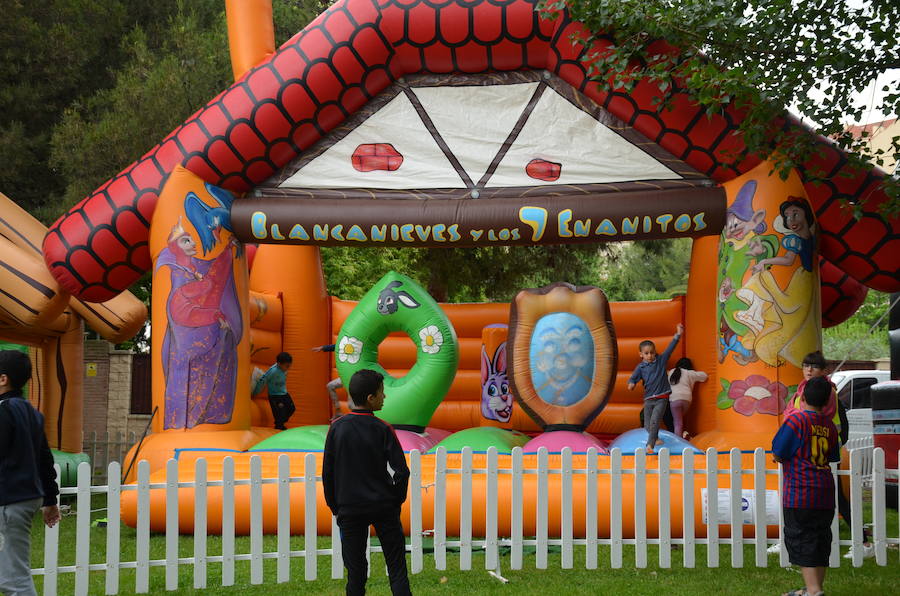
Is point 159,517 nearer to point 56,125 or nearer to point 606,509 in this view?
point 606,509

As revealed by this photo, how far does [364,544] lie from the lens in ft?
14.5

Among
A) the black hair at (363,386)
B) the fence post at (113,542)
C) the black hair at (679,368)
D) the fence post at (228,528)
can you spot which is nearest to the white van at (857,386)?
the black hair at (679,368)

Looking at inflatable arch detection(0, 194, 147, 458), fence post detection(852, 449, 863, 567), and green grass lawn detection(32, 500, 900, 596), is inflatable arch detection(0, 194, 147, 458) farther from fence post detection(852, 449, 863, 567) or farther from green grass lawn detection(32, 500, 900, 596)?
fence post detection(852, 449, 863, 567)

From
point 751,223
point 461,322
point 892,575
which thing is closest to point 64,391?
point 461,322

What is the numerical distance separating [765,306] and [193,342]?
183 inches

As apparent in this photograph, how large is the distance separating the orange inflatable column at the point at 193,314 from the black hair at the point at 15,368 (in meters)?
4.24

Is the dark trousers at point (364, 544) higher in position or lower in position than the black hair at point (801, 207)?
Result: lower

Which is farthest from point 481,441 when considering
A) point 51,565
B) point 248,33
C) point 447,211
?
point 248,33

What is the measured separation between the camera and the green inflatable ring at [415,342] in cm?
855

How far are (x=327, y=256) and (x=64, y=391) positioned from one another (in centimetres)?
837

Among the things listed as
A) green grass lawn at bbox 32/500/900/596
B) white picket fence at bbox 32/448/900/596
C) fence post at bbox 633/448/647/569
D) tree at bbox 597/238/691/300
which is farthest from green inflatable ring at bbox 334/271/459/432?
tree at bbox 597/238/691/300

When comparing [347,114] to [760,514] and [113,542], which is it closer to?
[113,542]

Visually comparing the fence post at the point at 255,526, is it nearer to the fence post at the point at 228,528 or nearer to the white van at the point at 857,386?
the fence post at the point at 228,528

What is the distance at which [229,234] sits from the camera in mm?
8922
